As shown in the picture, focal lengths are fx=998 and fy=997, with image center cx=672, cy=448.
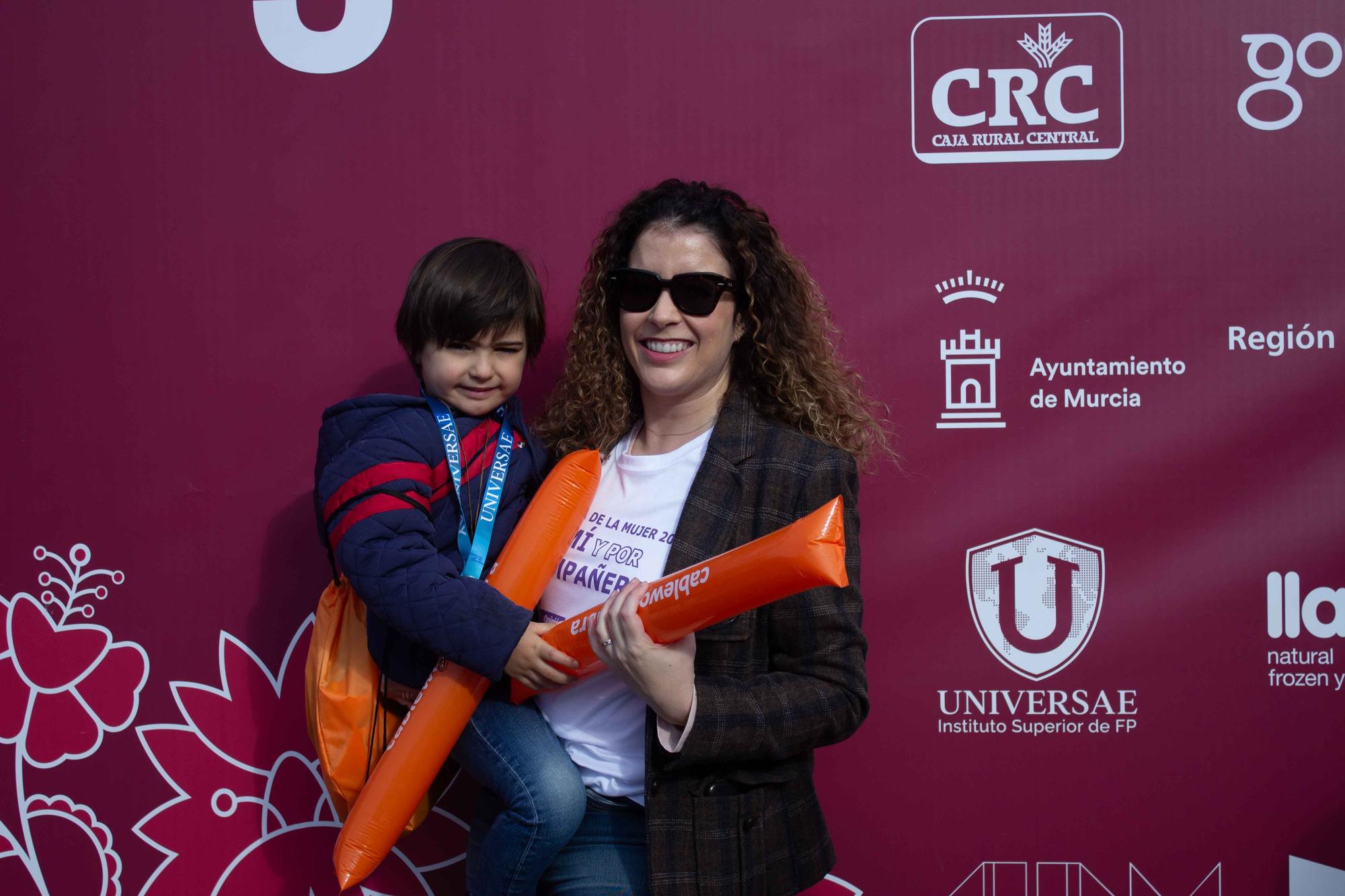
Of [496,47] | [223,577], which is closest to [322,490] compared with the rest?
[223,577]

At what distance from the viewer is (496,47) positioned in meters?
2.38

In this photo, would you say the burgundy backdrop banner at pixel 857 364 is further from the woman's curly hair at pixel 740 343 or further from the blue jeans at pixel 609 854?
the blue jeans at pixel 609 854

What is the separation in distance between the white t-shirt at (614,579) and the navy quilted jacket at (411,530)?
15 centimetres

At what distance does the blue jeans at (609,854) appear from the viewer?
1710 millimetres

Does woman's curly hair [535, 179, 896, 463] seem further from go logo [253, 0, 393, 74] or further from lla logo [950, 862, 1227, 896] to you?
lla logo [950, 862, 1227, 896]

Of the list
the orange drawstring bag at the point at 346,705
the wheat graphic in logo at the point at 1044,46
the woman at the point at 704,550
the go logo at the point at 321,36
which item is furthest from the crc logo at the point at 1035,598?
the go logo at the point at 321,36

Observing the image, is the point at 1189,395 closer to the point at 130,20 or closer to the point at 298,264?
the point at 298,264

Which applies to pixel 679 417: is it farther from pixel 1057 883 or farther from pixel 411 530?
pixel 1057 883

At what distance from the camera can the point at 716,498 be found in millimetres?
1687

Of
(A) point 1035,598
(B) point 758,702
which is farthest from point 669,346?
(A) point 1035,598

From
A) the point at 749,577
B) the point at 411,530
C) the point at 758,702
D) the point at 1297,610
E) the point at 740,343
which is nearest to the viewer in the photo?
the point at 749,577

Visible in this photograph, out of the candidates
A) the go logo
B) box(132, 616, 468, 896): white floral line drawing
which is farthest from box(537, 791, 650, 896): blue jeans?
the go logo

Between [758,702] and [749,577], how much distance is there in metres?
0.27

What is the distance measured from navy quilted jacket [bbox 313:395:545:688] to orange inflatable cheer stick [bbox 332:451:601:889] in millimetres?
66
